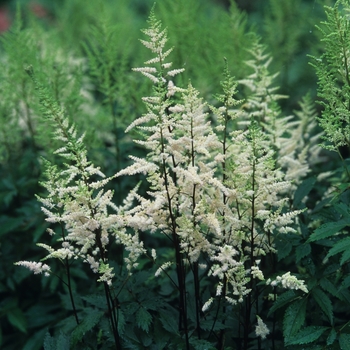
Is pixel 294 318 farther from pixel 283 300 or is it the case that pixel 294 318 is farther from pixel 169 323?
pixel 169 323

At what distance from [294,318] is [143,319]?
74cm

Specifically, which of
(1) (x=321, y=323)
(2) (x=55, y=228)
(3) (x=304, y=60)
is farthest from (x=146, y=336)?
(3) (x=304, y=60)

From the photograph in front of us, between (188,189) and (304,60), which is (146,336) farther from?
(304,60)

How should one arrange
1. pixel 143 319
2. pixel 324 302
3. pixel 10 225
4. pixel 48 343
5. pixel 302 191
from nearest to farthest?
1. pixel 324 302
2. pixel 143 319
3. pixel 48 343
4. pixel 302 191
5. pixel 10 225

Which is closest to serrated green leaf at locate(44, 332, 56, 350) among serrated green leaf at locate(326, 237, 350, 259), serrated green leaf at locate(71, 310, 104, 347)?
serrated green leaf at locate(71, 310, 104, 347)

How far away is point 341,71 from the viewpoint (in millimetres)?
2572

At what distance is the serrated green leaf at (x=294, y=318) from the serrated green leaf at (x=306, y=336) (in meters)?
0.02

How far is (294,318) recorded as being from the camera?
7.86 feet

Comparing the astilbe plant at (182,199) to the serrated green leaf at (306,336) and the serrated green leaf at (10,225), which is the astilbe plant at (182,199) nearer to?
the serrated green leaf at (306,336)

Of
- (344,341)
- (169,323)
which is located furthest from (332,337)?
(169,323)

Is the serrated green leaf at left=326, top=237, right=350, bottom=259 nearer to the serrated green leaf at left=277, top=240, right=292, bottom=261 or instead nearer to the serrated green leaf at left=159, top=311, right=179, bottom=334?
the serrated green leaf at left=277, top=240, right=292, bottom=261

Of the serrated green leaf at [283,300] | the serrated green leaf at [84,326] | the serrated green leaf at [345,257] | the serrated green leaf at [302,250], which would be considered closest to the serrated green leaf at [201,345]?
the serrated green leaf at [283,300]

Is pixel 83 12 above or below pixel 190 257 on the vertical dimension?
above

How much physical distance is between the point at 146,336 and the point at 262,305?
28.8 inches
